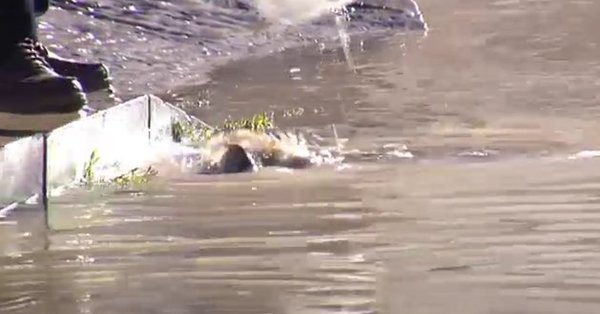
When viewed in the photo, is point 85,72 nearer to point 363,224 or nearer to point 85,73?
point 85,73

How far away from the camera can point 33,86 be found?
6.44 m

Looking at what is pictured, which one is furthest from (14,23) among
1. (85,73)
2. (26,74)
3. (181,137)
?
(181,137)

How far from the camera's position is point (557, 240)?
4496 millimetres

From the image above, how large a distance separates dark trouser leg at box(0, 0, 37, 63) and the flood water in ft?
3.47

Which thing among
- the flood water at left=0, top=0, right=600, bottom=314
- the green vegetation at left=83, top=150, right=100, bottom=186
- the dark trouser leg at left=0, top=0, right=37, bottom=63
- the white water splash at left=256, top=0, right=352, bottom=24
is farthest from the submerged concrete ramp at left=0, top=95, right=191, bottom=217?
the white water splash at left=256, top=0, right=352, bottom=24

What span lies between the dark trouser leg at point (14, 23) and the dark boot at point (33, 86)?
3 centimetres

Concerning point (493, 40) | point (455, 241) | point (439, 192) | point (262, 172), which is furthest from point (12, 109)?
point (493, 40)

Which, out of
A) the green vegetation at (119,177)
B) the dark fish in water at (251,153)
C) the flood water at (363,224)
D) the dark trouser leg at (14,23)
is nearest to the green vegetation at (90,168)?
the green vegetation at (119,177)

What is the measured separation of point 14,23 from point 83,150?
854 mm

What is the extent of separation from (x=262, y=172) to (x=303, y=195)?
0.74 meters

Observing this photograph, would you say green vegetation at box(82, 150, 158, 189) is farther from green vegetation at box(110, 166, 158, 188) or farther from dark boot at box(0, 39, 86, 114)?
dark boot at box(0, 39, 86, 114)

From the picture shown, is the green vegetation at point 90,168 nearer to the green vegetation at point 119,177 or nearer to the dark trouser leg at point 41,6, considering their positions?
the green vegetation at point 119,177

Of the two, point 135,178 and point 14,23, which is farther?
point 14,23

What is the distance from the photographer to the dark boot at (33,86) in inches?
252
